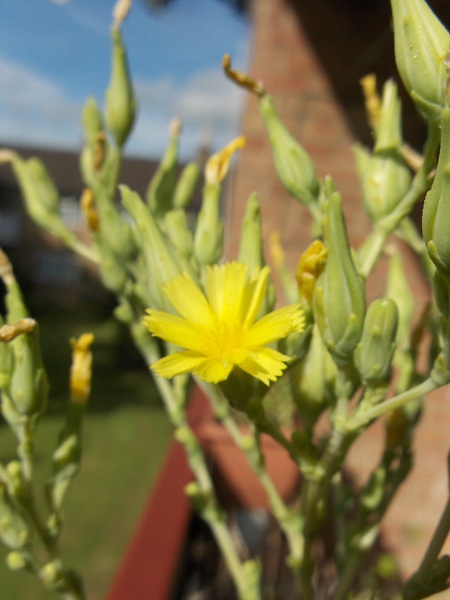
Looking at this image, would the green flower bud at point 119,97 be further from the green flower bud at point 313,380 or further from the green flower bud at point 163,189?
the green flower bud at point 313,380

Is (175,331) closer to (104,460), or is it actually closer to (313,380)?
(313,380)

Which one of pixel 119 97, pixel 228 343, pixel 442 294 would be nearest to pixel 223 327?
pixel 228 343

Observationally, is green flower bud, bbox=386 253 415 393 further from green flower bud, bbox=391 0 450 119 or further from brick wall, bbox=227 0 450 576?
brick wall, bbox=227 0 450 576

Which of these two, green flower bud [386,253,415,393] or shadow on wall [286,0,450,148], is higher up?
shadow on wall [286,0,450,148]

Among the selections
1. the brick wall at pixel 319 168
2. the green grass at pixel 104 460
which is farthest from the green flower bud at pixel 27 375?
the green grass at pixel 104 460

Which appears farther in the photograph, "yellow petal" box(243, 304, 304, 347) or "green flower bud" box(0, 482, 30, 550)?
"green flower bud" box(0, 482, 30, 550)

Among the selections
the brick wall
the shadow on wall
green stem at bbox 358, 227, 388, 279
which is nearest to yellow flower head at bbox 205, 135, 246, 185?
green stem at bbox 358, 227, 388, 279
